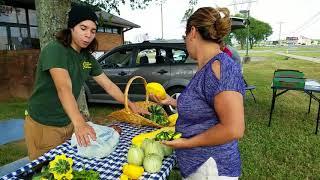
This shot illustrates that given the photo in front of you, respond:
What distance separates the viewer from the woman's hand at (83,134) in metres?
2.01

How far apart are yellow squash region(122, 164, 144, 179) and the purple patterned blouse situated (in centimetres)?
29

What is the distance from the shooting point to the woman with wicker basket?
61.4 inches

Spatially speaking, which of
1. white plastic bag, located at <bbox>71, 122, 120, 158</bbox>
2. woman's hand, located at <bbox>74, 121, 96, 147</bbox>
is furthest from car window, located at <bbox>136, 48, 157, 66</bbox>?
woman's hand, located at <bbox>74, 121, 96, 147</bbox>

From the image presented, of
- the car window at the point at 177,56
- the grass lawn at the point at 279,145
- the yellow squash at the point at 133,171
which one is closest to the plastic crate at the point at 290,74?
the grass lawn at the point at 279,145

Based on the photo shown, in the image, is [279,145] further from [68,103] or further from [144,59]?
[68,103]

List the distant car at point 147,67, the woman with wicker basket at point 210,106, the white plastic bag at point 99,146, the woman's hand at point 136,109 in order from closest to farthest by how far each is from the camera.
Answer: the woman with wicker basket at point 210,106
the white plastic bag at point 99,146
the woman's hand at point 136,109
the distant car at point 147,67

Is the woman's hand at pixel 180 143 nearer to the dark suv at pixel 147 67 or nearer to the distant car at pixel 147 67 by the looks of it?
the distant car at pixel 147 67

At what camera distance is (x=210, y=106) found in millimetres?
1695

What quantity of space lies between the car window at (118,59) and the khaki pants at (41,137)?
5.53m

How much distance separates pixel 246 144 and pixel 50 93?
13.2 feet

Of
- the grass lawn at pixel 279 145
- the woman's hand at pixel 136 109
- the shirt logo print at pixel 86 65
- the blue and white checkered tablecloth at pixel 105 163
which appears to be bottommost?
the grass lawn at pixel 279 145

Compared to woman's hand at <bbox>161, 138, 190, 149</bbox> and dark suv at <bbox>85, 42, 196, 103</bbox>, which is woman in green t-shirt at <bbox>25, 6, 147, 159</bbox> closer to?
woman's hand at <bbox>161, 138, 190, 149</bbox>

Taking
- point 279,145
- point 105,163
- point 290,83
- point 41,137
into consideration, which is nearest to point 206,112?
point 105,163

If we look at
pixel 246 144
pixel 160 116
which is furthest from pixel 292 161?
pixel 160 116
